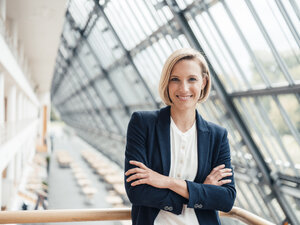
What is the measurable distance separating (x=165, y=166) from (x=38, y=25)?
14216mm

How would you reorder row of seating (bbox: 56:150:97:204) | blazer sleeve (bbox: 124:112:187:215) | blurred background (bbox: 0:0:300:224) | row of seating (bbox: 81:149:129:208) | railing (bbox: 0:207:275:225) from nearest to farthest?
blazer sleeve (bbox: 124:112:187:215), railing (bbox: 0:207:275:225), blurred background (bbox: 0:0:300:224), row of seating (bbox: 81:149:129:208), row of seating (bbox: 56:150:97:204)

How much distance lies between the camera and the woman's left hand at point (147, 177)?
6.14 ft

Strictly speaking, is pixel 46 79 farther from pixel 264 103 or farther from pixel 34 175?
pixel 264 103

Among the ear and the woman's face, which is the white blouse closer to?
the woman's face

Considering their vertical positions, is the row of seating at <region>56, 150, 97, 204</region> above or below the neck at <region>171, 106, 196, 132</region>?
below

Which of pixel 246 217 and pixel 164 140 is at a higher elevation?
pixel 164 140

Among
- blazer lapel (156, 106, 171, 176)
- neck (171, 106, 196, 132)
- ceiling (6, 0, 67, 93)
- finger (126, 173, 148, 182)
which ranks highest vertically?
ceiling (6, 0, 67, 93)

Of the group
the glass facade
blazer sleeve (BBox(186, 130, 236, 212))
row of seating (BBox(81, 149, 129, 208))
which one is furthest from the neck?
row of seating (BBox(81, 149, 129, 208))

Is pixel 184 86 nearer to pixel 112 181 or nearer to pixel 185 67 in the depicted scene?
pixel 185 67

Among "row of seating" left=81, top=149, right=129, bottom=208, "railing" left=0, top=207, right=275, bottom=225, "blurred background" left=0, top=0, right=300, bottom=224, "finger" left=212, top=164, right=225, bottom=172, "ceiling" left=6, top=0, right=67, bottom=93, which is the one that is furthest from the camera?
"row of seating" left=81, top=149, right=129, bottom=208

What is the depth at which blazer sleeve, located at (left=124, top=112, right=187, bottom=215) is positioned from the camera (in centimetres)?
186

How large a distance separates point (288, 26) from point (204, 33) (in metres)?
2.84

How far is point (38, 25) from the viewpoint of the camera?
14.6 meters

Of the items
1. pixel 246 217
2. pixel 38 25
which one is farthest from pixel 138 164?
pixel 38 25
